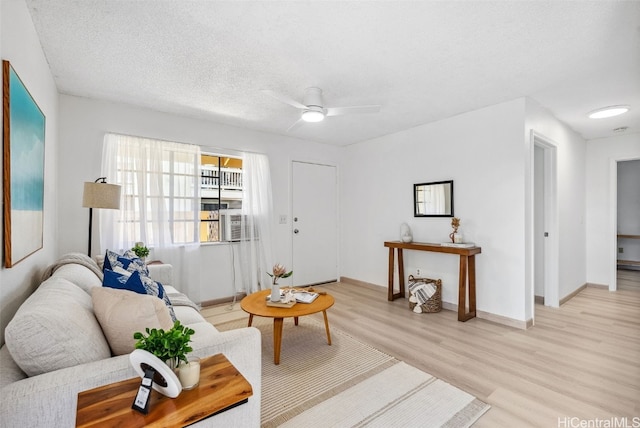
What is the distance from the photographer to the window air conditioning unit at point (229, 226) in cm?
416

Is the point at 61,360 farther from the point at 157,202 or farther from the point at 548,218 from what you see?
the point at 548,218

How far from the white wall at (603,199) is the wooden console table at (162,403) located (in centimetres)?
592

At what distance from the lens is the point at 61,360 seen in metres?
1.13

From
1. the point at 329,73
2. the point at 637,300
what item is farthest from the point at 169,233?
the point at 637,300

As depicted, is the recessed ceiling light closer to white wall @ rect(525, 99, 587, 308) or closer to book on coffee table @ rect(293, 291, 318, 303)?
white wall @ rect(525, 99, 587, 308)

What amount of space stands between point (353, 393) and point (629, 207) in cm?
734

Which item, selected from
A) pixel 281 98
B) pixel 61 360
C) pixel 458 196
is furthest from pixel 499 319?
pixel 61 360

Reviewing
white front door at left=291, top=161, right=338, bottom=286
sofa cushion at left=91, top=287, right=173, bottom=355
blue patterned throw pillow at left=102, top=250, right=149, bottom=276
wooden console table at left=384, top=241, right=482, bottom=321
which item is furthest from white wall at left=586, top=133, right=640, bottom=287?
blue patterned throw pillow at left=102, top=250, right=149, bottom=276

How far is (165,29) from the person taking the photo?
6.47 feet

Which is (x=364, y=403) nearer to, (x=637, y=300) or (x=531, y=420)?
(x=531, y=420)

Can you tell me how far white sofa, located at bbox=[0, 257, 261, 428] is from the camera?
995 mm

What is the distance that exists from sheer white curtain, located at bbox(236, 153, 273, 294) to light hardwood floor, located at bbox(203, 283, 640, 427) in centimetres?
55

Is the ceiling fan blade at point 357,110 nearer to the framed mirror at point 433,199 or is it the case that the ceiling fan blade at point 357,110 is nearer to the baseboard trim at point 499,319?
the framed mirror at point 433,199

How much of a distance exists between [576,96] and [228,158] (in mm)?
4192
